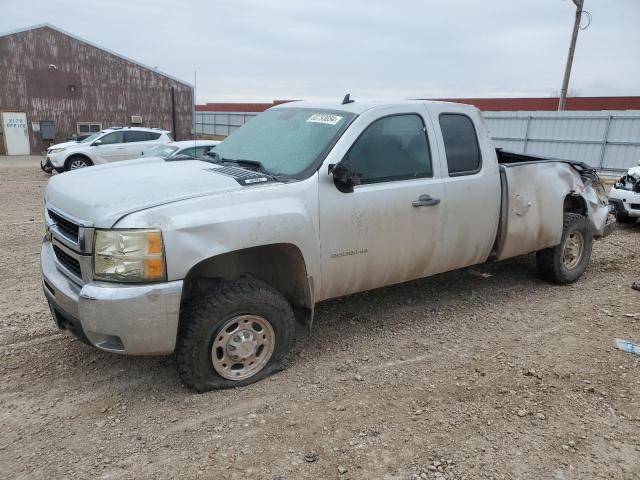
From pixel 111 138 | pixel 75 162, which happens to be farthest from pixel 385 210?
pixel 111 138

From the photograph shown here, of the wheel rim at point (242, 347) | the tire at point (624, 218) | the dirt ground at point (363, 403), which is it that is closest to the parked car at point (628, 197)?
the tire at point (624, 218)

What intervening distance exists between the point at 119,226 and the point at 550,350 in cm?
336

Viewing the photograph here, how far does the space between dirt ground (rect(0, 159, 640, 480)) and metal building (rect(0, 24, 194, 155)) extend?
24.7 metres

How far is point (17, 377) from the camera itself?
3.50 meters

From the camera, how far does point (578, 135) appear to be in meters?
19.7

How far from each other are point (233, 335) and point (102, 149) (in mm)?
14963

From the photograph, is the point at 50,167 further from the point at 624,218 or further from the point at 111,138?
the point at 624,218

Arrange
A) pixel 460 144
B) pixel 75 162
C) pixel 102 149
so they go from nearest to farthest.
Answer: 1. pixel 460 144
2. pixel 75 162
3. pixel 102 149

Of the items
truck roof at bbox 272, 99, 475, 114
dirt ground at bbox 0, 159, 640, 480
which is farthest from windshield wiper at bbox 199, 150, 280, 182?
dirt ground at bbox 0, 159, 640, 480

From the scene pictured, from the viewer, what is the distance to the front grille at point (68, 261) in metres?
3.12

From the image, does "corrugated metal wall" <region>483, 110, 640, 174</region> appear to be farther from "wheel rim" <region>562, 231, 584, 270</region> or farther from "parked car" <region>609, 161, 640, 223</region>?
"wheel rim" <region>562, 231, 584, 270</region>

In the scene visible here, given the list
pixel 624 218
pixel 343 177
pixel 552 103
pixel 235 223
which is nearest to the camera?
pixel 235 223

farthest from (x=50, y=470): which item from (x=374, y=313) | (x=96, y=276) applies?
(x=374, y=313)

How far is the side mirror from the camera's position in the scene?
3.45 m
